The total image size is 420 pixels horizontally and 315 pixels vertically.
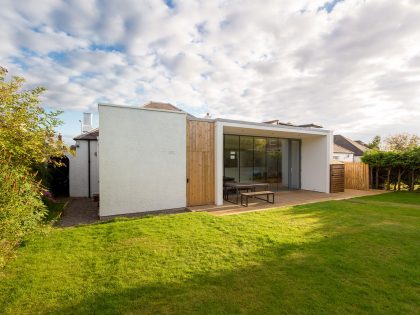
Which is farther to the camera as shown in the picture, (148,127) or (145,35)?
(148,127)

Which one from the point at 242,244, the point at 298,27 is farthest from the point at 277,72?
the point at 242,244

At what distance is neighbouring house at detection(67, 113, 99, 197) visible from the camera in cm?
1253

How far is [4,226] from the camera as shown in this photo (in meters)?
2.89

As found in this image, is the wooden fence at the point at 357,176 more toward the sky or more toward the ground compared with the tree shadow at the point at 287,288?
more toward the sky

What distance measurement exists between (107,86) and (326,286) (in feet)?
38.8

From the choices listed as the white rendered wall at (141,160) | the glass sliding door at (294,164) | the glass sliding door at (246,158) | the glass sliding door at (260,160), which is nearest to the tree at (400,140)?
the glass sliding door at (294,164)

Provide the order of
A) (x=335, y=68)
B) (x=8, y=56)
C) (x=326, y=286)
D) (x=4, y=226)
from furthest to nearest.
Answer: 1. (x=335, y=68)
2. (x=8, y=56)
3. (x=326, y=286)
4. (x=4, y=226)


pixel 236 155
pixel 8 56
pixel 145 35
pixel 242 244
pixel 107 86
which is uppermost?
pixel 145 35

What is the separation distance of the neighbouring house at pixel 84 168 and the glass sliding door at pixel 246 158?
8757mm

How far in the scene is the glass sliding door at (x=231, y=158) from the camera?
12391 mm

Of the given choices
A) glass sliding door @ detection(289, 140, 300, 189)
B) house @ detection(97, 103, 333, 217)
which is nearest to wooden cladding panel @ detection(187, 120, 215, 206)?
house @ detection(97, 103, 333, 217)

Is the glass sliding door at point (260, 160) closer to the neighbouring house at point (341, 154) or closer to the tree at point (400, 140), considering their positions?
the neighbouring house at point (341, 154)

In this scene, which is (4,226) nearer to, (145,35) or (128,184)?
(128,184)

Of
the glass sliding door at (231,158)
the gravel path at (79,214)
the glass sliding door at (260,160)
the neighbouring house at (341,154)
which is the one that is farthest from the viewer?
the neighbouring house at (341,154)
